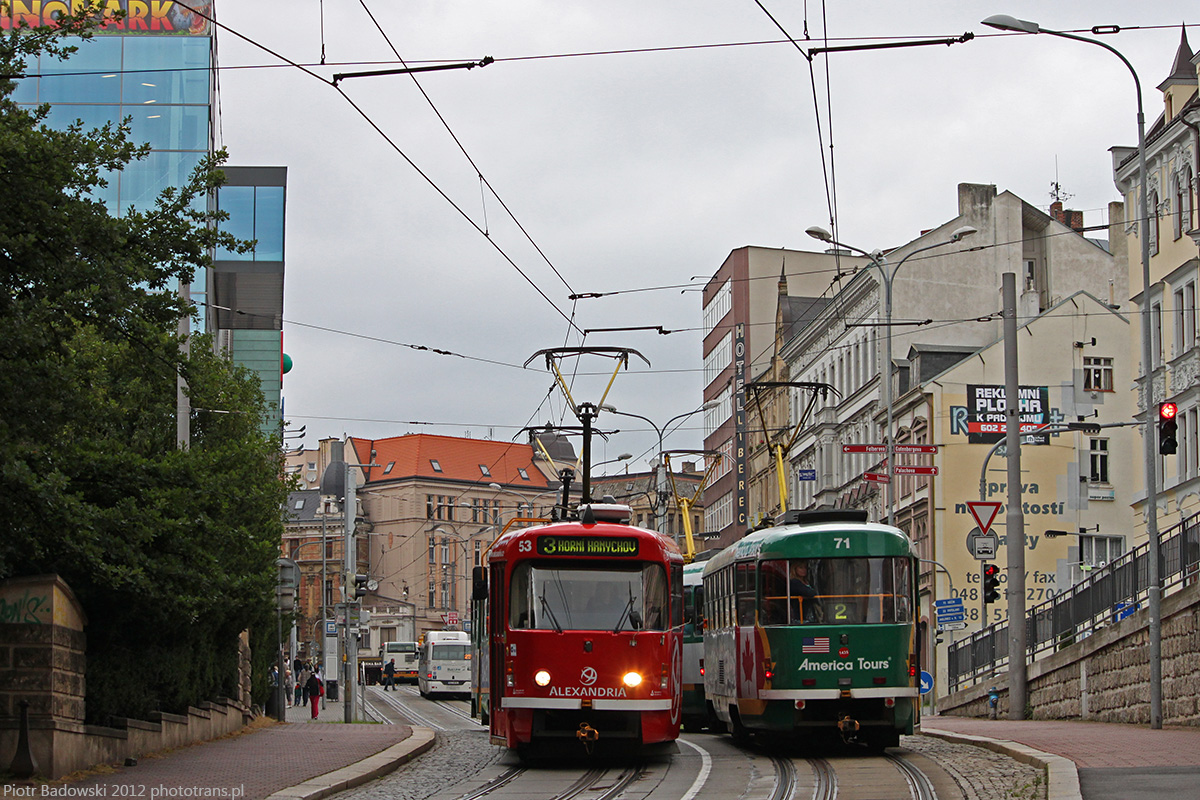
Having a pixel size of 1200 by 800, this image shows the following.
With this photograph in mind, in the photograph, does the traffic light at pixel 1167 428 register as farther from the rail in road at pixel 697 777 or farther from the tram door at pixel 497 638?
the tram door at pixel 497 638

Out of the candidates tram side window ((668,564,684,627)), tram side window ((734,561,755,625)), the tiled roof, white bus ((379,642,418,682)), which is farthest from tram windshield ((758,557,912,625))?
the tiled roof

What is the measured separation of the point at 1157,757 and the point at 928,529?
126 feet

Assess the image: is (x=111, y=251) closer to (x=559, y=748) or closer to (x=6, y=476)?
(x=6, y=476)

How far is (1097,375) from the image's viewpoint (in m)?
57.4

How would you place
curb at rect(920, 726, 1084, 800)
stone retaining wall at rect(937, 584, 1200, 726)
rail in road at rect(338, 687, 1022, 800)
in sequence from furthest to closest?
stone retaining wall at rect(937, 584, 1200, 726), rail in road at rect(338, 687, 1022, 800), curb at rect(920, 726, 1084, 800)

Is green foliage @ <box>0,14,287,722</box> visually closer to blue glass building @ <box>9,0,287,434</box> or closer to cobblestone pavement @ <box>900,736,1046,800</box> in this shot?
cobblestone pavement @ <box>900,736,1046,800</box>

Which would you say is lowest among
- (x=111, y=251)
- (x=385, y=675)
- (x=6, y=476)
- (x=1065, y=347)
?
(x=385, y=675)

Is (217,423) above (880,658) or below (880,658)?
Result: above

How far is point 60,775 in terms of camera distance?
57.2 feet

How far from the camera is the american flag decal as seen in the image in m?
20.8

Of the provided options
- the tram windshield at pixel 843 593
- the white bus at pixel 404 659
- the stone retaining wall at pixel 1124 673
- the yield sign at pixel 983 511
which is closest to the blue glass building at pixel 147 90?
the yield sign at pixel 983 511

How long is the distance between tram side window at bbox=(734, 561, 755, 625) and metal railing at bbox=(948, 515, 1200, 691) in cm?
701

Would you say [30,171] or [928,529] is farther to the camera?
[928,529]

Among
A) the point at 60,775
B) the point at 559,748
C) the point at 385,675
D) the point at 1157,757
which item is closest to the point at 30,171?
the point at 60,775
